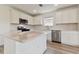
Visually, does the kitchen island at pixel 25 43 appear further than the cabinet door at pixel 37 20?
No

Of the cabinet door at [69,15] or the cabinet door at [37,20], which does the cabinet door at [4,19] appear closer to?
the cabinet door at [37,20]

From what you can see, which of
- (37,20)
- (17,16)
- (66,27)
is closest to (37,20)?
(37,20)

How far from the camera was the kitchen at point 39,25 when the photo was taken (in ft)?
4.30

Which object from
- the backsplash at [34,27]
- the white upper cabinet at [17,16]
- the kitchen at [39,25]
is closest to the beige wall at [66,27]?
the kitchen at [39,25]

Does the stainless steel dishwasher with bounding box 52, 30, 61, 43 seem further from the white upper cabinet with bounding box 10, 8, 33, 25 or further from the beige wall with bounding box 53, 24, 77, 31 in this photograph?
the white upper cabinet with bounding box 10, 8, 33, 25

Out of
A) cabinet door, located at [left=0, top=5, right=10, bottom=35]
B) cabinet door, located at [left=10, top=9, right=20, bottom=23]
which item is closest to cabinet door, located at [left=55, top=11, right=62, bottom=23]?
cabinet door, located at [left=10, top=9, right=20, bottom=23]

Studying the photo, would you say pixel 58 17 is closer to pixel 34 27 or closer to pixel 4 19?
pixel 34 27

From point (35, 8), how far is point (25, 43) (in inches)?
19.0

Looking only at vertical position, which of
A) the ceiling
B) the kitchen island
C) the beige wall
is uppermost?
the ceiling

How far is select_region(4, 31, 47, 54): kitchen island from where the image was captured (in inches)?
50.5

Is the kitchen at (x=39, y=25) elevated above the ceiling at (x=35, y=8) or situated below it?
below

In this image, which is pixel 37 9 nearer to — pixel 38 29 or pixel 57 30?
pixel 38 29
